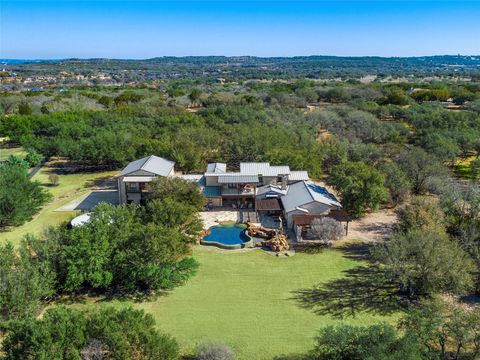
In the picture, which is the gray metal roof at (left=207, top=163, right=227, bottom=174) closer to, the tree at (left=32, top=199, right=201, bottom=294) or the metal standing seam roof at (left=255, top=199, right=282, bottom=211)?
the metal standing seam roof at (left=255, top=199, right=282, bottom=211)

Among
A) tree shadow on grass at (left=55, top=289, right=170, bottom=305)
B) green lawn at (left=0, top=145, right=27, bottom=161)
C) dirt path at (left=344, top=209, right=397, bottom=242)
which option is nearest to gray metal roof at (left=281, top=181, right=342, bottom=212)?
dirt path at (left=344, top=209, right=397, bottom=242)

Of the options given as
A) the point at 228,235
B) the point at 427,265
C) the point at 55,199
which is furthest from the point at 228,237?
the point at 55,199

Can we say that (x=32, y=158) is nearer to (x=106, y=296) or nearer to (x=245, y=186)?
(x=245, y=186)

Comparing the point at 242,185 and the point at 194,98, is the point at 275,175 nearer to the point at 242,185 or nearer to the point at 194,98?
the point at 242,185

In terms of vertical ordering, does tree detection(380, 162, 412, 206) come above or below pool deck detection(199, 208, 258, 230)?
above

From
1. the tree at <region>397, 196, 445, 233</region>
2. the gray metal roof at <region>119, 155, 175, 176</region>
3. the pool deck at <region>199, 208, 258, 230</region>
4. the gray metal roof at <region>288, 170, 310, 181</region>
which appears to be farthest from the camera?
the gray metal roof at <region>288, 170, 310, 181</region>

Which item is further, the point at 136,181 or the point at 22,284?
the point at 136,181
